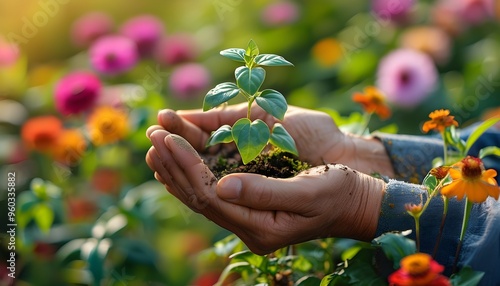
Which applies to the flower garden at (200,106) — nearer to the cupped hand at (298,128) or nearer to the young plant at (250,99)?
the young plant at (250,99)

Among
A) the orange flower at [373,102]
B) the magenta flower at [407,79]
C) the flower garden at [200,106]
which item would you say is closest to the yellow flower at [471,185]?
the flower garden at [200,106]

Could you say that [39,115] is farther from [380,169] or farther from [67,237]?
[380,169]

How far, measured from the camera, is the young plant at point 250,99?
102 centimetres

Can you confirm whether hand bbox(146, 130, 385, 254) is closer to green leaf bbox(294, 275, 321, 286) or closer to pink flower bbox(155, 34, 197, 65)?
green leaf bbox(294, 275, 321, 286)

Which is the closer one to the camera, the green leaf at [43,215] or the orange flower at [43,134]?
the green leaf at [43,215]

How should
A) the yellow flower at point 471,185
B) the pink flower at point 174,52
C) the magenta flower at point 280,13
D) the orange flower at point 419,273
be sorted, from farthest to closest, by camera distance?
the magenta flower at point 280,13 < the pink flower at point 174,52 < the yellow flower at point 471,185 < the orange flower at point 419,273

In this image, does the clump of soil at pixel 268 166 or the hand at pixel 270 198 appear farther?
the clump of soil at pixel 268 166

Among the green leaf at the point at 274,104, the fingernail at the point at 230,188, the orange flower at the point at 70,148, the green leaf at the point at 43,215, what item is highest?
the green leaf at the point at 274,104

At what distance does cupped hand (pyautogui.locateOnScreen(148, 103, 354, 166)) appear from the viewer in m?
1.31

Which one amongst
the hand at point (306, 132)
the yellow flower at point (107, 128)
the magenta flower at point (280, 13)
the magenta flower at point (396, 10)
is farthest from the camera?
the magenta flower at point (280, 13)

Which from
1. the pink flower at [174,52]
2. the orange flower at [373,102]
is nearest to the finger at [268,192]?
the orange flower at [373,102]

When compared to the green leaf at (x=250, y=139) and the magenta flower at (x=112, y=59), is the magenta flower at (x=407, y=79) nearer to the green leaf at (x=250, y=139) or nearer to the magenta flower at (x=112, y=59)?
the magenta flower at (x=112, y=59)

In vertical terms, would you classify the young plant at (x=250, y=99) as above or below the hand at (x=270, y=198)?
above

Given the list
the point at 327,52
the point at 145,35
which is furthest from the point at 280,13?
the point at 145,35
